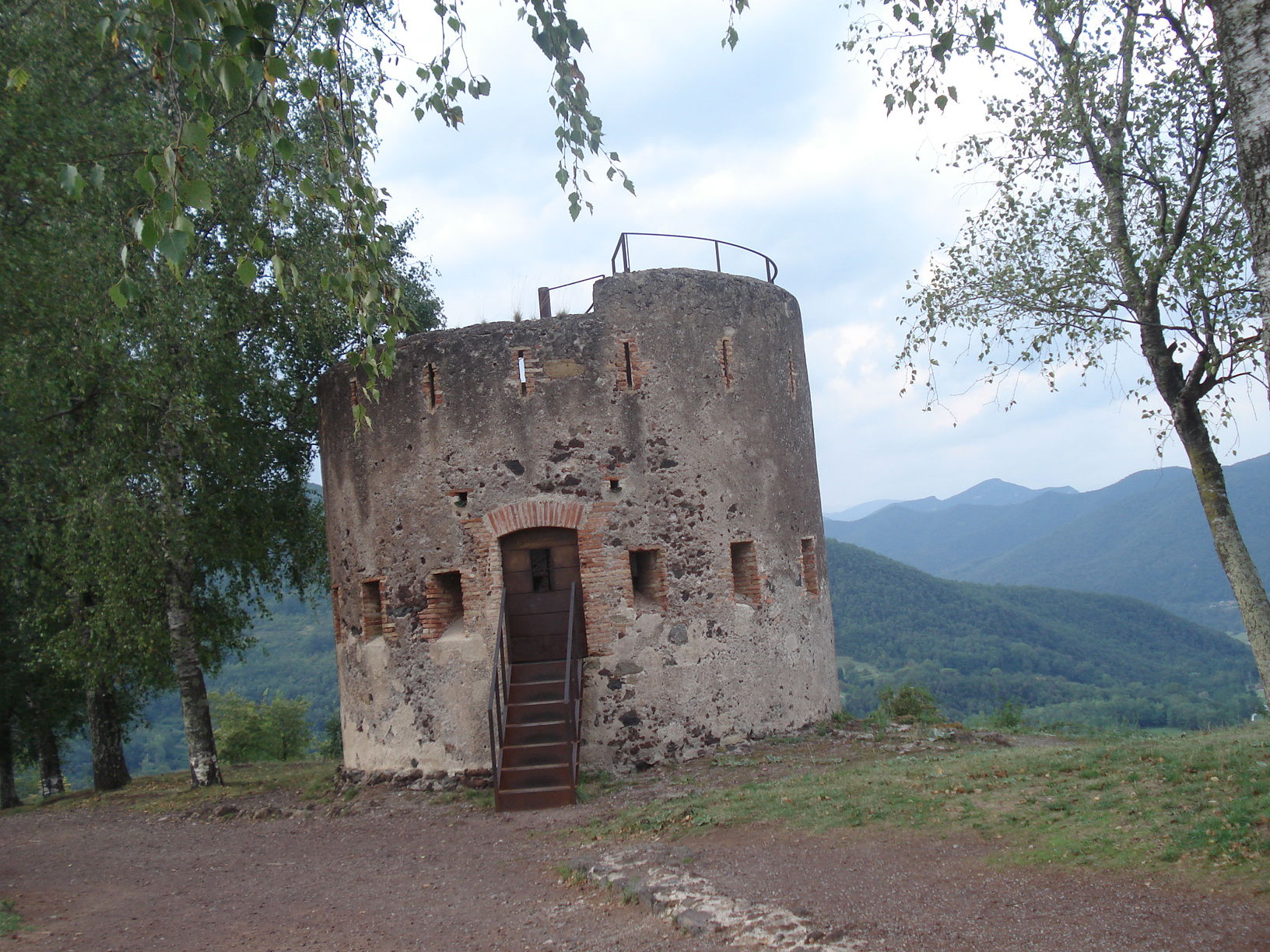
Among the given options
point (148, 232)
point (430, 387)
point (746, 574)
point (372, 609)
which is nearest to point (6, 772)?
point (372, 609)

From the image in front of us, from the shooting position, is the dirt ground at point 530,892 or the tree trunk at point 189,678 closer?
the dirt ground at point 530,892

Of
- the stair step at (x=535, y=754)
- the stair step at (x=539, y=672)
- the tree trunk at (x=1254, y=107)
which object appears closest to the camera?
the tree trunk at (x=1254, y=107)

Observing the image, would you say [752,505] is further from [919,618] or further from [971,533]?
[971,533]

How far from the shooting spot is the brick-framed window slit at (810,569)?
42.8ft

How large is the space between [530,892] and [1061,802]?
3.96 m

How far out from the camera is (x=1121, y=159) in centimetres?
1052

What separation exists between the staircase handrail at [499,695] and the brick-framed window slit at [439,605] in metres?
0.69

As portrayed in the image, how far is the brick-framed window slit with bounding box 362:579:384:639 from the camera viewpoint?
1262 cm

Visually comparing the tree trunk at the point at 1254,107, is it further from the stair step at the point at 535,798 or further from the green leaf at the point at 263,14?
the stair step at the point at 535,798

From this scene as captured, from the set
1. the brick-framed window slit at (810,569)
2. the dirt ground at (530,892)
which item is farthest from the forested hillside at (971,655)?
the dirt ground at (530,892)

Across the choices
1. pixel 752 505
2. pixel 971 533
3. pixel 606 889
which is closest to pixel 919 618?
pixel 752 505

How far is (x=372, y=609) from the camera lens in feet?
42.0

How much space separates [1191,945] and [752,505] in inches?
308

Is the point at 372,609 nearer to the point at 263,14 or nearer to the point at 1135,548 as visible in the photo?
the point at 263,14
